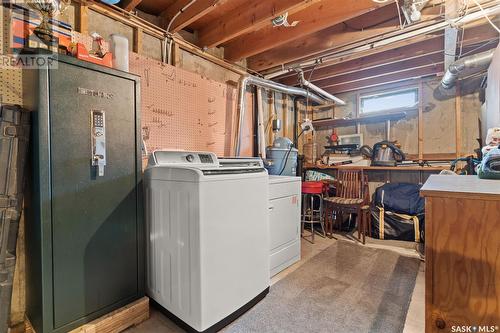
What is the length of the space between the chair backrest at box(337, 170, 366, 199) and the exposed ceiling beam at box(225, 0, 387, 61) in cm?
224

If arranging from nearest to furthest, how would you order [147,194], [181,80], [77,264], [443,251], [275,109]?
[443,251], [77,264], [147,194], [181,80], [275,109]

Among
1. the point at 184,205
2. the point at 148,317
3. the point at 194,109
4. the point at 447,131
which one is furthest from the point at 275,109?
the point at 148,317

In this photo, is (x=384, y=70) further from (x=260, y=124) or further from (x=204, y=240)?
(x=204, y=240)

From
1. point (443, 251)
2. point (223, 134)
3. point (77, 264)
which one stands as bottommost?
point (77, 264)

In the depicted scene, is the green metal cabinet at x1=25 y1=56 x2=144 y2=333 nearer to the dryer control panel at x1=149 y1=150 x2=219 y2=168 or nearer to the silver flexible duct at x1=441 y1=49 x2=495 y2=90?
the dryer control panel at x1=149 y1=150 x2=219 y2=168

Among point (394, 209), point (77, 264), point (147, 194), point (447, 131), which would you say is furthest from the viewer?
point (447, 131)

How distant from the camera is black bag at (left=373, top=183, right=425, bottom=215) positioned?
10.5ft

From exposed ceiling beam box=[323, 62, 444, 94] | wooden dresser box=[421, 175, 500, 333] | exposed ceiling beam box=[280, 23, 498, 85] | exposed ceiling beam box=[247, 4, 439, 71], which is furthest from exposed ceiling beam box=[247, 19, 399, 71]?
wooden dresser box=[421, 175, 500, 333]

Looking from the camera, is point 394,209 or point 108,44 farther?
point 394,209

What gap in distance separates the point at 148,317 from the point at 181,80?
2.09 m

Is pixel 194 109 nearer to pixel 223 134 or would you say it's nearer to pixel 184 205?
pixel 223 134

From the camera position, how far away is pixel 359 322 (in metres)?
1.61

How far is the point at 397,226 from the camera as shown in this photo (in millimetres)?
3152

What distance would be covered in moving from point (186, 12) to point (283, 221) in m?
2.24
